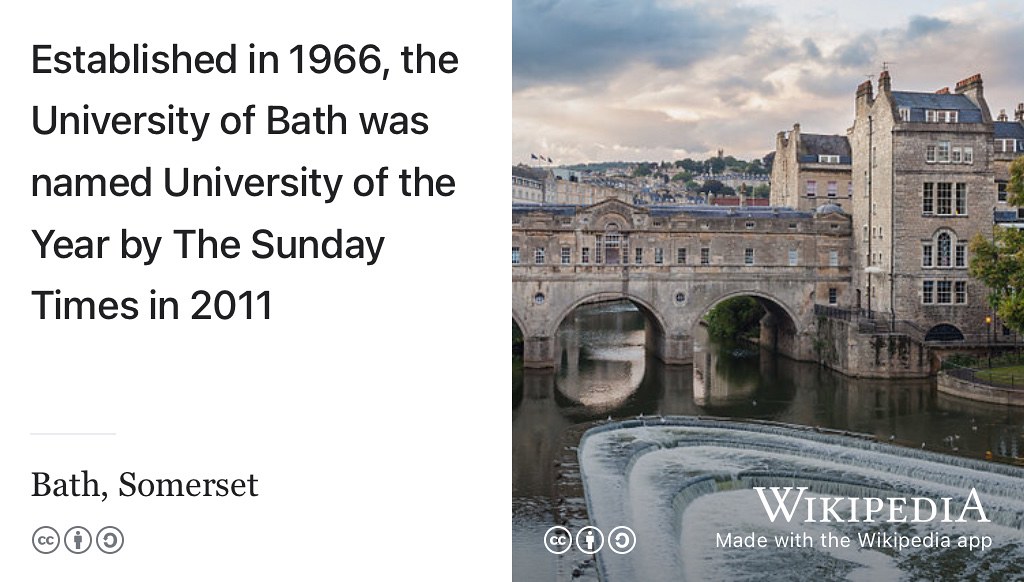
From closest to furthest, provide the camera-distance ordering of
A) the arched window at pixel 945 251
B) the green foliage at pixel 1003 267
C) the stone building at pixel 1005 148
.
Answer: the green foliage at pixel 1003 267
the arched window at pixel 945 251
the stone building at pixel 1005 148

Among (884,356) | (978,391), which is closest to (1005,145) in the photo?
(884,356)

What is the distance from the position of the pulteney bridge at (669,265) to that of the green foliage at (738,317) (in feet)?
31.1

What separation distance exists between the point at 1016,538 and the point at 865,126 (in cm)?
2930

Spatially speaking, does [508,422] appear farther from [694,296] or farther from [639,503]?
[694,296]

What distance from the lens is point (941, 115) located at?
4194 cm

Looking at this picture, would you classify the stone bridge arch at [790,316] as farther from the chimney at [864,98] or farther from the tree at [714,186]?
the tree at [714,186]

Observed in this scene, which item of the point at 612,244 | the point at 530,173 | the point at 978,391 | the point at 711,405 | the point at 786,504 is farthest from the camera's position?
the point at 530,173

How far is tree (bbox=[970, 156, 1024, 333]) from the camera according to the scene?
3391cm

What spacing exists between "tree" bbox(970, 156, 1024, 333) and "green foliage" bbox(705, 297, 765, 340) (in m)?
18.0

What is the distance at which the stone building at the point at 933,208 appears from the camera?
4078 centimetres

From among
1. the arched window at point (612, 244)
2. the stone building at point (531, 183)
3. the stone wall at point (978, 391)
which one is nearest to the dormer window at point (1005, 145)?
the stone wall at point (978, 391)

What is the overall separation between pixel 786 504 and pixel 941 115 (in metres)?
28.2

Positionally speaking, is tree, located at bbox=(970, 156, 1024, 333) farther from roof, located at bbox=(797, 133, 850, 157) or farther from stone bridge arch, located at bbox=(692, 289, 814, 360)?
roof, located at bbox=(797, 133, 850, 157)

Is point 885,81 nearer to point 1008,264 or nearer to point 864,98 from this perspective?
point 864,98
